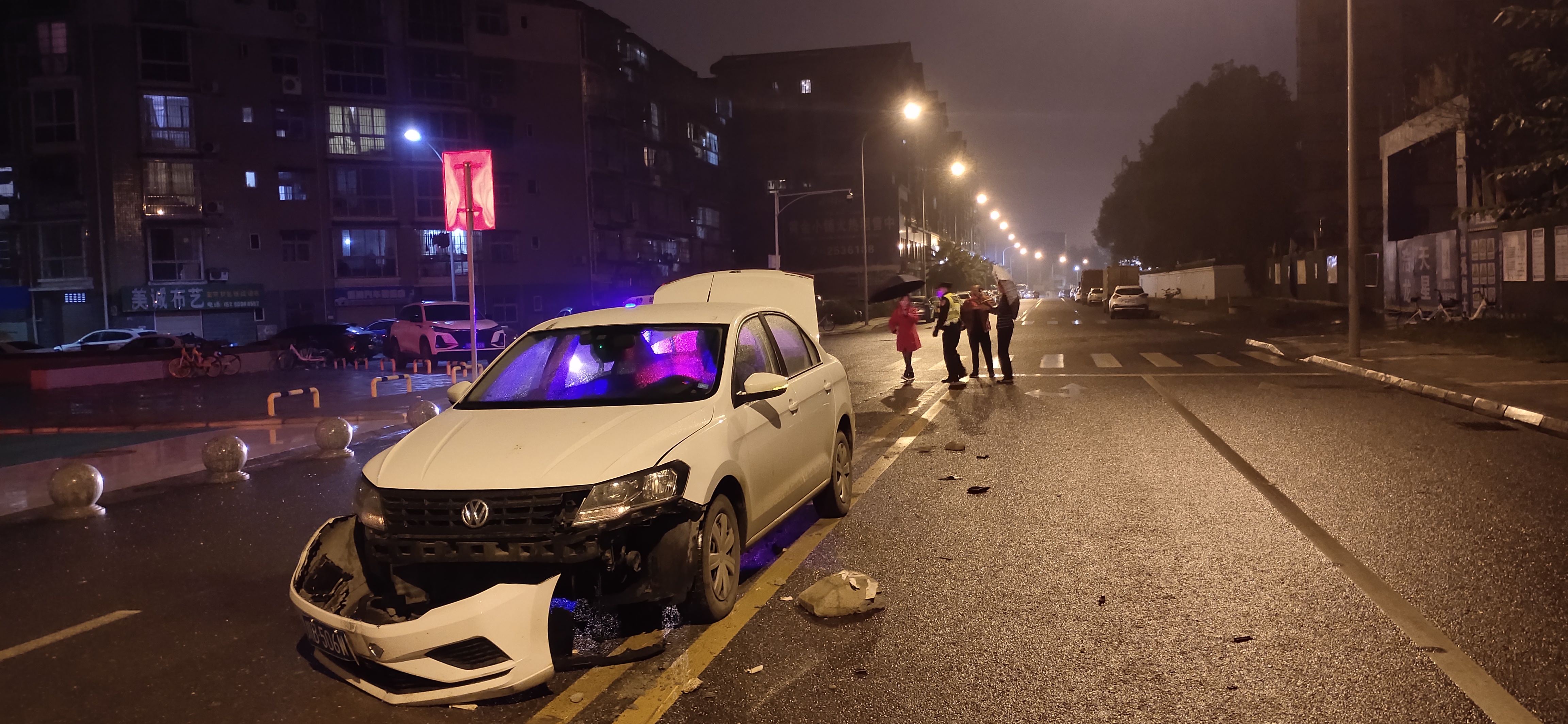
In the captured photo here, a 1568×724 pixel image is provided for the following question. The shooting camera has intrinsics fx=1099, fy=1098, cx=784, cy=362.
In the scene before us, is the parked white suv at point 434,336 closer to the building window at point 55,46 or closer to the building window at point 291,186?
the building window at point 291,186

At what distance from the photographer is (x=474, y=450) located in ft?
16.5

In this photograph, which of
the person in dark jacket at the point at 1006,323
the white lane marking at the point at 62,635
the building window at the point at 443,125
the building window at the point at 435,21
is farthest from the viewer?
the building window at the point at 443,125

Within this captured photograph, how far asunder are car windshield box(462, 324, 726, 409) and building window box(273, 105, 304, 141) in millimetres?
50015

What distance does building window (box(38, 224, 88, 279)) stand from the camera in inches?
1847

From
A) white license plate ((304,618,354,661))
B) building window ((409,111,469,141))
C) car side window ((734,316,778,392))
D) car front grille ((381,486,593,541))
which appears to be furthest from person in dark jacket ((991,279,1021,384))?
building window ((409,111,469,141))

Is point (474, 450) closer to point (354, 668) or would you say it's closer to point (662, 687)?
point (354, 668)

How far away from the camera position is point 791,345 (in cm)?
745

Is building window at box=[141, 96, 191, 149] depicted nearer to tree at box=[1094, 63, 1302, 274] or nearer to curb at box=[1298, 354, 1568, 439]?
curb at box=[1298, 354, 1568, 439]

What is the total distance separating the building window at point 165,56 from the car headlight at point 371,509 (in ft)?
168

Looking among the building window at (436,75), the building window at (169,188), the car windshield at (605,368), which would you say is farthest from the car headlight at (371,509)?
the building window at (436,75)

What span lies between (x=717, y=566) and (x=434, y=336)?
92.5ft

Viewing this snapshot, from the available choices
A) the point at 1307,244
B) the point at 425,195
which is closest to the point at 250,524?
the point at 425,195

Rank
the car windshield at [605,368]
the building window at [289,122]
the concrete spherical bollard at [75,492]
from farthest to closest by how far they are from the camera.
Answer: the building window at [289,122] → the concrete spherical bollard at [75,492] → the car windshield at [605,368]

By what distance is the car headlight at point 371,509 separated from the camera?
4.82m
